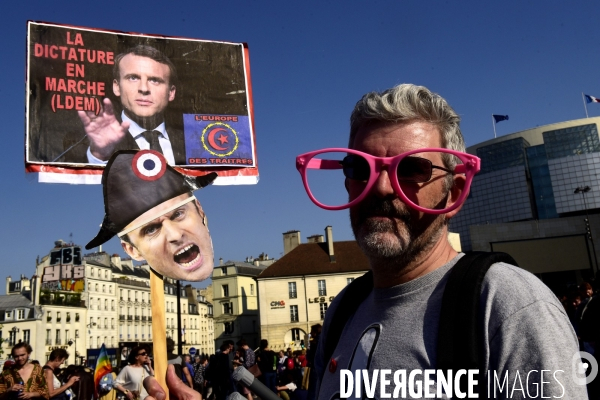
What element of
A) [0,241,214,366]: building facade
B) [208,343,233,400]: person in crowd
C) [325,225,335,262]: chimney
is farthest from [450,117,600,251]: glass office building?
[208,343,233,400]: person in crowd

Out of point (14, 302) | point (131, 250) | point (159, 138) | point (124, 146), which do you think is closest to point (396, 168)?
point (131, 250)

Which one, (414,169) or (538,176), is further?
(538,176)

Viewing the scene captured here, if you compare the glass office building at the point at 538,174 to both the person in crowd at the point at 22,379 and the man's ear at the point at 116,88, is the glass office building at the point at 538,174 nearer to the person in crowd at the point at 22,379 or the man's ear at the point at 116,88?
the person in crowd at the point at 22,379

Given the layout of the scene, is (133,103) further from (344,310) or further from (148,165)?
(344,310)

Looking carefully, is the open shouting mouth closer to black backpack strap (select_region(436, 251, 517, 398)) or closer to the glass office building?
black backpack strap (select_region(436, 251, 517, 398))

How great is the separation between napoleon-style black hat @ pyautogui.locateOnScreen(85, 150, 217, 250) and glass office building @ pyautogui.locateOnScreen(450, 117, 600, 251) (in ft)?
281

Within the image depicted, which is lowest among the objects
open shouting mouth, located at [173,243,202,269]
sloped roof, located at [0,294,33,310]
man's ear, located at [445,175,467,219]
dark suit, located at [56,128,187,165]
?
man's ear, located at [445,175,467,219]

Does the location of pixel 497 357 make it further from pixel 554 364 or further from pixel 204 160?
pixel 204 160

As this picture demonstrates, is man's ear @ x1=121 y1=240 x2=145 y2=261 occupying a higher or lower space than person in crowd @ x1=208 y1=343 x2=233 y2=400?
higher

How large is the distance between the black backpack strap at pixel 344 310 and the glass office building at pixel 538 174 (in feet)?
294

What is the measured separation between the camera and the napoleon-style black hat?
6449mm

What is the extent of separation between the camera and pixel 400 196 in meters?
1.54

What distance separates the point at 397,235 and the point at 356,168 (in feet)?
0.86

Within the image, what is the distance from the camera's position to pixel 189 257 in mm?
6648
